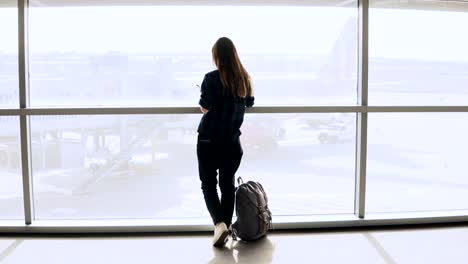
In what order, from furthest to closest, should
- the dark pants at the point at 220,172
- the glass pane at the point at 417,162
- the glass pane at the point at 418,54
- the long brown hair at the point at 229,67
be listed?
the glass pane at the point at 417,162 → the glass pane at the point at 418,54 → the dark pants at the point at 220,172 → the long brown hair at the point at 229,67

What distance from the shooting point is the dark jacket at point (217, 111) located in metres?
2.90

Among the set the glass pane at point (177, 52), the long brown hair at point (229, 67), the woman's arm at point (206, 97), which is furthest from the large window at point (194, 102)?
the long brown hair at point (229, 67)

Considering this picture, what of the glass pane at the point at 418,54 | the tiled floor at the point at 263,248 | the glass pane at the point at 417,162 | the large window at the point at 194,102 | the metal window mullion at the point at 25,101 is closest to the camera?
the tiled floor at the point at 263,248

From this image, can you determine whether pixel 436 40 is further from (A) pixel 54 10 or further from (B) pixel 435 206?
(A) pixel 54 10

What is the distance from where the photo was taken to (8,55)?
323 cm

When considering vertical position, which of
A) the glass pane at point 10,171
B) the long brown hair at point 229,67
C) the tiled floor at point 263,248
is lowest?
the tiled floor at point 263,248

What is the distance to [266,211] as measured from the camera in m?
3.07

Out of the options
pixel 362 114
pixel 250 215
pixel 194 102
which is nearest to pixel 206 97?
pixel 194 102

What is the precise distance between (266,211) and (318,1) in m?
1.73

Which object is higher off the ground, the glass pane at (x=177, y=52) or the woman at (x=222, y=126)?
the glass pane at (x=177, y=52)

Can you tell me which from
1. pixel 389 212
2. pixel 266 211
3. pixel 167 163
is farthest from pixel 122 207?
pixel 389 212

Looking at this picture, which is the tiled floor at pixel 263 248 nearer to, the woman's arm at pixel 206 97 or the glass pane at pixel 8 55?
the woman's arm at pixel 206 97

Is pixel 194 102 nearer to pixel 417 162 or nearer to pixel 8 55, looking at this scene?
pixel 8 55

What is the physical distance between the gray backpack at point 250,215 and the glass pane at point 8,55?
192 centimetres
